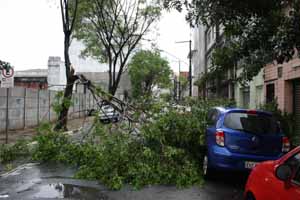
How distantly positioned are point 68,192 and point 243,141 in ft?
11.7

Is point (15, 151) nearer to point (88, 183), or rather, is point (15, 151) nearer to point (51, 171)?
point (51, 171)

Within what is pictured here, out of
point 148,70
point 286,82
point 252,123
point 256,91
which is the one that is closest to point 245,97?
point 256,91

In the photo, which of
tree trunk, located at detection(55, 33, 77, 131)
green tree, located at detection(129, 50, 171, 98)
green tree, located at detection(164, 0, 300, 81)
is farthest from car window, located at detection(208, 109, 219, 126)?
green tree, located at detection(129, 50, 171, 98)

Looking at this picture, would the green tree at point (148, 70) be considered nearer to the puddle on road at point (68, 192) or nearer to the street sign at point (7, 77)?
the street sign at point (7, 77)

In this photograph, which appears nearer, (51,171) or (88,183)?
(88,183)

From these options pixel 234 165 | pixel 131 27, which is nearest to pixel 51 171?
pixel 234 165

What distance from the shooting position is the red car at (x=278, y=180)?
4.07m

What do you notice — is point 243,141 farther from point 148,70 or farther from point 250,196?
point 148,70

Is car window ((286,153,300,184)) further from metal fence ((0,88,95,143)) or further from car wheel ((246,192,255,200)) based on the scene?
metal fence ((0,88,95,143))

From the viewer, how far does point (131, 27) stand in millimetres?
34562

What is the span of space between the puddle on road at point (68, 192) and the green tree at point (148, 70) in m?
53.0

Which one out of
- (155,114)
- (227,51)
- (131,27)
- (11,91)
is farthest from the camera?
(131,27)

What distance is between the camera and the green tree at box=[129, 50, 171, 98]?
64.0 m

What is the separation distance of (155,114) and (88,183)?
285cm
